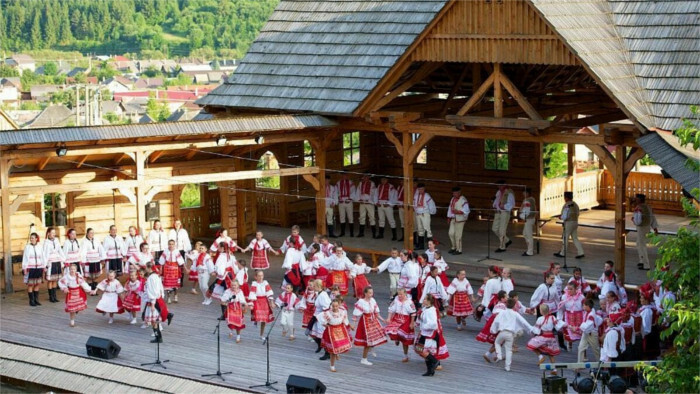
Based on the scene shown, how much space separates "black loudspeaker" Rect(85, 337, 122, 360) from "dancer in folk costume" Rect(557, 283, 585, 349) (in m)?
6.57

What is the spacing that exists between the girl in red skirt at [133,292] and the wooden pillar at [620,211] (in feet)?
25.8

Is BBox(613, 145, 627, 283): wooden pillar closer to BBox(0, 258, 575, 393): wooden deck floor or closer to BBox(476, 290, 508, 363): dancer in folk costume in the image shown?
BBox(0, 258, 575, 393): wooden deck floor

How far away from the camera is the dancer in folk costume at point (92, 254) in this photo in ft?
74.6

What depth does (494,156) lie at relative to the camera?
28656mm

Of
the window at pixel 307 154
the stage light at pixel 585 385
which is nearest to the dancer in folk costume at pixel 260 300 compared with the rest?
the stage light at pixel 585 385

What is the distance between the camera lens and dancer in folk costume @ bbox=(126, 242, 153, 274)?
22.2 meters

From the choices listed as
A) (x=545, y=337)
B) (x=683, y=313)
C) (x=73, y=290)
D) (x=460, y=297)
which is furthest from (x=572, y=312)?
(x=73, y=290)

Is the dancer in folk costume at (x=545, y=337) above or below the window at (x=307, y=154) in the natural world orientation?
below

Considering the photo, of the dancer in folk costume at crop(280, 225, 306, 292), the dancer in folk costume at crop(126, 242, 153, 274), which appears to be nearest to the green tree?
the dancer in folk costume at crop(280, 225, 306, 292)

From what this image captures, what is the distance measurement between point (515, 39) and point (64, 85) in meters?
127

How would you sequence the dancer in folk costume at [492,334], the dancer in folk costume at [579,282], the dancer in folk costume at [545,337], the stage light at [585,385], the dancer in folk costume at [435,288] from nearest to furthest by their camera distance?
the stage light at [585,385], the dancer in folk costume at [545,337], the dancer in folk costume at [492,334], the dancer in folk costume at [579,282], the dancer in folk costume at [435,288]

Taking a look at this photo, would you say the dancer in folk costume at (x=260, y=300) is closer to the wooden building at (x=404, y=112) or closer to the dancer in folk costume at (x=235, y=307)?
the dancer in folk costume at (x=235, y=307)

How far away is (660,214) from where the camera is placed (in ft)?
93.6

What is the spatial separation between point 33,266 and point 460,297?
7345 mm
